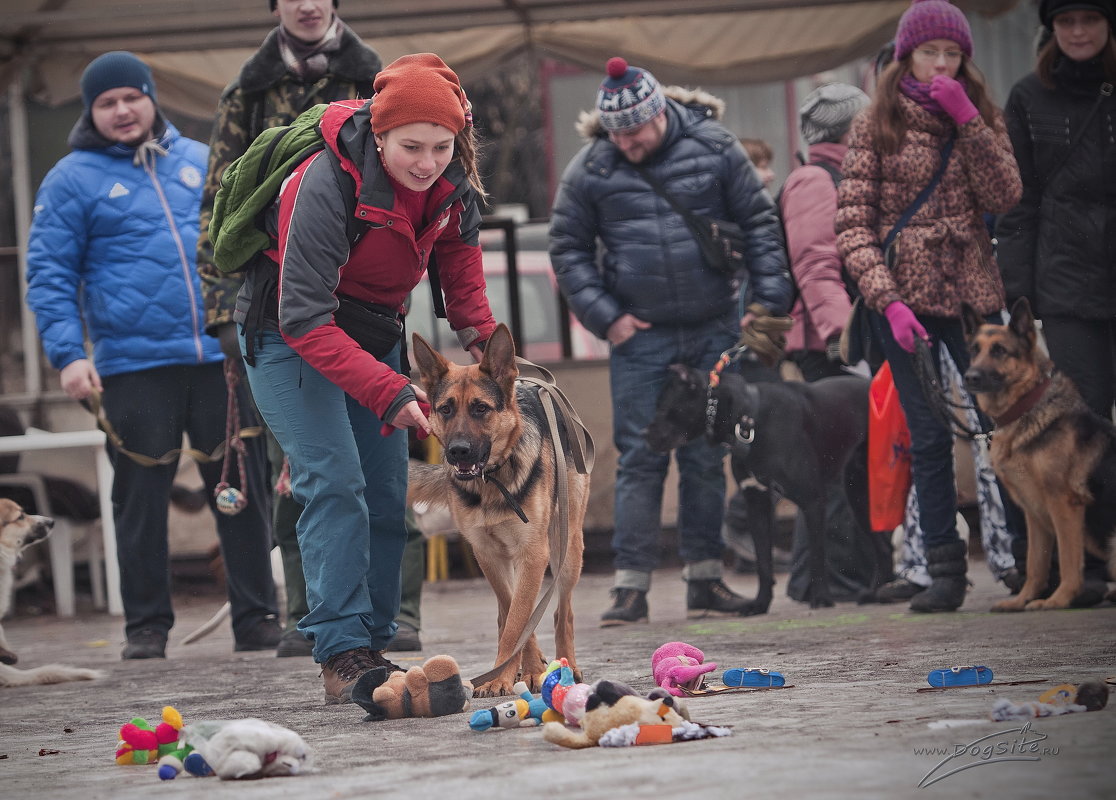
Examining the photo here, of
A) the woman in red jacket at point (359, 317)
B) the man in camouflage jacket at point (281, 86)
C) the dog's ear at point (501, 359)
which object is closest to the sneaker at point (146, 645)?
the man in camouflage jacket at point (281, 86)

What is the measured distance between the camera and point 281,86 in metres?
5.50

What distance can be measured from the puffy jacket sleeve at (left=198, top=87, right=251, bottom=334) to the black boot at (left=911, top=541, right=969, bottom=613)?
2.95m

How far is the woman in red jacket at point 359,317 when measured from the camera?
3852 mm

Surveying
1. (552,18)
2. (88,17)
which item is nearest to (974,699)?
(552,18)

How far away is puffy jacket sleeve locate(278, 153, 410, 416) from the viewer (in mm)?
3848

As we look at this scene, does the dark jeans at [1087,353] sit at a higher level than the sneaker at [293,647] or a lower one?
higher

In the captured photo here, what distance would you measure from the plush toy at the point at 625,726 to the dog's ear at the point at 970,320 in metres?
3.03

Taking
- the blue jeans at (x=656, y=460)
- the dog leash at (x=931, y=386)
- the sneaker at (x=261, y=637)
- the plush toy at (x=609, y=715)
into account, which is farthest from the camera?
the blue jeans at (x=656, y=460)

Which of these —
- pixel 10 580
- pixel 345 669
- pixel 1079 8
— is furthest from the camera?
pixel 10 580

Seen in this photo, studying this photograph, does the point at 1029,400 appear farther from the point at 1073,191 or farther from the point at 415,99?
the point at 415,99

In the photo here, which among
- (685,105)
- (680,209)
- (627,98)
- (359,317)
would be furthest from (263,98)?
(685,105)

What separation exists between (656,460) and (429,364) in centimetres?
241

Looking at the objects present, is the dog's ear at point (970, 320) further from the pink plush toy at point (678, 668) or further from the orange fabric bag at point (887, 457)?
the pink plush toy at point (678, 668)

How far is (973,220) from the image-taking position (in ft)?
19.3
